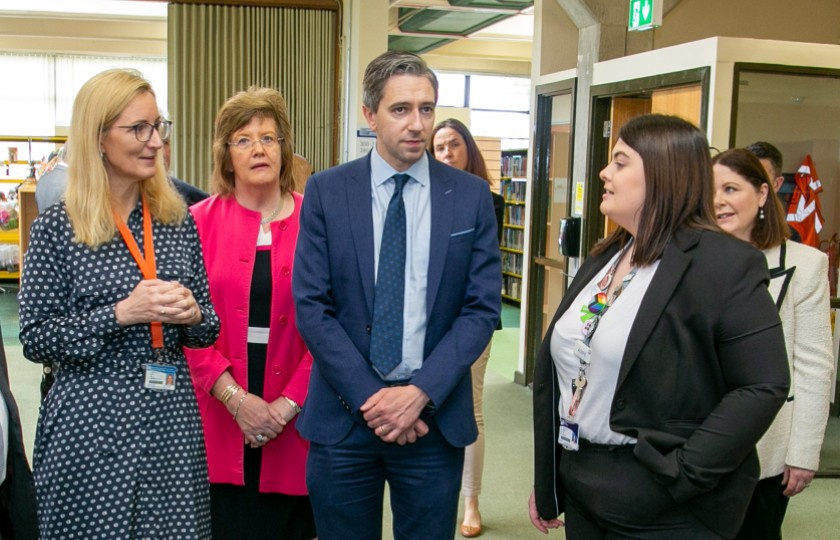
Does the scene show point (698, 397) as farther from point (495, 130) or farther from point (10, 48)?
point (495, 130)

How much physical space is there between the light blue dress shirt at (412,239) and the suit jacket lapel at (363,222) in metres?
0.02

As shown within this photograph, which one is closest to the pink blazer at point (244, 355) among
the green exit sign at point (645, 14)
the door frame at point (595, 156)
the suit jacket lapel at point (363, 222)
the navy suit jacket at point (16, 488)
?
the suit jacket lapel at point (363, 222)

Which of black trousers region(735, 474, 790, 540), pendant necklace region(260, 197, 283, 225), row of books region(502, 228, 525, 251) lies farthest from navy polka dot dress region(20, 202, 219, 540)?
row of books region(502, 228, 525, 251)

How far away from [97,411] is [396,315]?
2.36 ft

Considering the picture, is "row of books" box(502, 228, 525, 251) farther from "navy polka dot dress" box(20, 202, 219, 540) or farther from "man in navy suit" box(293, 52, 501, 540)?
"navy polka dot dress" box(20, 202, 219, 540)

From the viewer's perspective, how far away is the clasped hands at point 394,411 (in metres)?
2.00

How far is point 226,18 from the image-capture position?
8828 millimetres

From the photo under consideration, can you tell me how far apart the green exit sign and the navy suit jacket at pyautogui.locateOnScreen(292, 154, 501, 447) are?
3598 mm

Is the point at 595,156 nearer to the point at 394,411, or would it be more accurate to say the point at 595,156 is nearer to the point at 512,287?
the point at 394,411

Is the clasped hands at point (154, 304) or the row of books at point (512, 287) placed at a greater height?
the clasped hands at point (154, 304)

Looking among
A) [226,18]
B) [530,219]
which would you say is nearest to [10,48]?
[226,18]

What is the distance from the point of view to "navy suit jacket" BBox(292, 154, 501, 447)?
2062mm

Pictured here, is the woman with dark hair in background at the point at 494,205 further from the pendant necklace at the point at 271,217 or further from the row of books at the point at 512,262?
the row of books at the point at 512,262

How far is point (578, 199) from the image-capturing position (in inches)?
231
